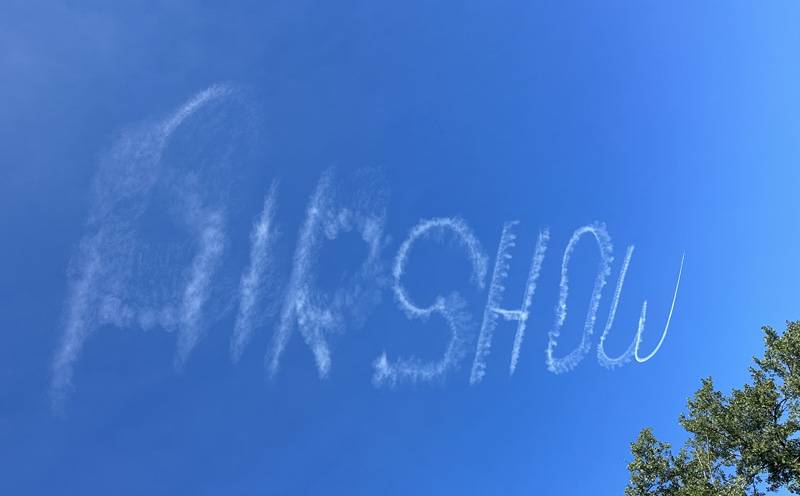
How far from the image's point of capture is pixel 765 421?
2040 inches

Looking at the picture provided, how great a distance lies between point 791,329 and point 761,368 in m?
4.75

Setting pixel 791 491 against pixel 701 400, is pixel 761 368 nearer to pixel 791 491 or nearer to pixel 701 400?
pixel 701 400

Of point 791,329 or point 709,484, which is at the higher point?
point 791,329

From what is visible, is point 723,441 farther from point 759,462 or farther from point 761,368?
point 761,368

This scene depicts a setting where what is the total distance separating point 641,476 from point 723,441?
8.32 m

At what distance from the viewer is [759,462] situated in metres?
51.3

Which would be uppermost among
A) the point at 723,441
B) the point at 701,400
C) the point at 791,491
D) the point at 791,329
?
the point at 791,329

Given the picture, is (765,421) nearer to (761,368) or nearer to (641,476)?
(761,368)

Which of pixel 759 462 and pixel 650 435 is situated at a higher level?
pixel 650 435

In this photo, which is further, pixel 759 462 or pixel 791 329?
pixel 791 329

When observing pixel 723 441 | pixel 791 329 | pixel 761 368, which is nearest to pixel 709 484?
pixel 723 441

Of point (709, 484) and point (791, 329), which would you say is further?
point (791, 329)

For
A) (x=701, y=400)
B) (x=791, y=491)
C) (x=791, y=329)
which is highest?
(x=791, y=329)

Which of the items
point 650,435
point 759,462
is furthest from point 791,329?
point 650,435
